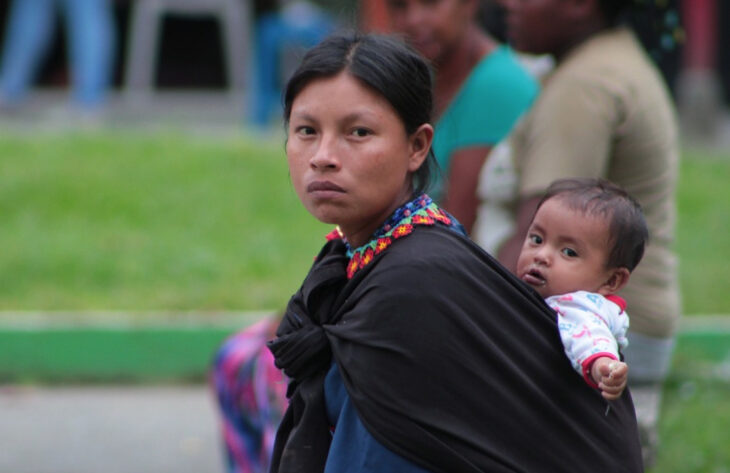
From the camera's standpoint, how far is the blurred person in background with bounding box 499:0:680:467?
10.0 feet

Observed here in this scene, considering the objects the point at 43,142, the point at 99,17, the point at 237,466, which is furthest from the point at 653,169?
the point at 99,17

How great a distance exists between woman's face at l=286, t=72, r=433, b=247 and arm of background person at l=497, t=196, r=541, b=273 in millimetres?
958

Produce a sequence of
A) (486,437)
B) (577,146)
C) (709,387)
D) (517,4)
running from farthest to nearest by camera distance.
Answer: (709,387), (517,4), (577,146), (486,437)

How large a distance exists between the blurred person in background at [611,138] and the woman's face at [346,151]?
986mm

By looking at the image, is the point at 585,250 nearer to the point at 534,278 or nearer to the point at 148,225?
the point at 534,278

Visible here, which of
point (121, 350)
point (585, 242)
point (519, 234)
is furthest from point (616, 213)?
point (121, 350)

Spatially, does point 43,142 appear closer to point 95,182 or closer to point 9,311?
point 95,182

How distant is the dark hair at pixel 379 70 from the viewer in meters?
2.10

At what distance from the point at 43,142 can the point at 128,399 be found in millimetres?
3382

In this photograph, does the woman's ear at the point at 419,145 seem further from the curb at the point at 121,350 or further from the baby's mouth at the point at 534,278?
the curb at the point at 121,350

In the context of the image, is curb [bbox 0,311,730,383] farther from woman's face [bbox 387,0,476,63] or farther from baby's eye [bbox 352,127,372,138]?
baby's eye [bbox 352,127,372,138]

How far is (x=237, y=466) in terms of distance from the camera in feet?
12.8

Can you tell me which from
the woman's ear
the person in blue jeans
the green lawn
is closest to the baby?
the woman's ear

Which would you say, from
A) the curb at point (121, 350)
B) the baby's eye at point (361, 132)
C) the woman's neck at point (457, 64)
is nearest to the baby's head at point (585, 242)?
the baby's eye at point (361, 132)
